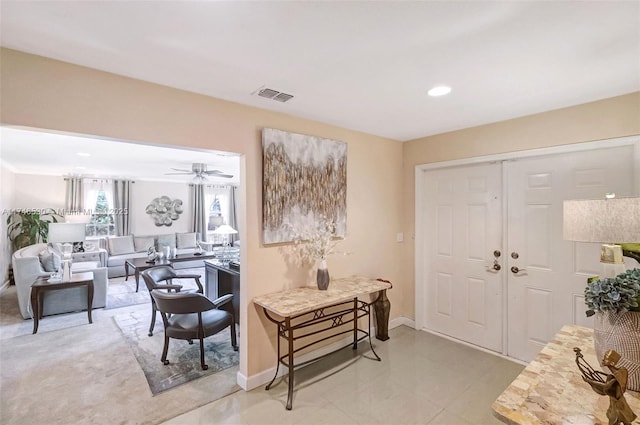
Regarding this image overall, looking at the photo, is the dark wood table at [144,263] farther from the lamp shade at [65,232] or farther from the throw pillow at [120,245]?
the lamp shade at [65,232]

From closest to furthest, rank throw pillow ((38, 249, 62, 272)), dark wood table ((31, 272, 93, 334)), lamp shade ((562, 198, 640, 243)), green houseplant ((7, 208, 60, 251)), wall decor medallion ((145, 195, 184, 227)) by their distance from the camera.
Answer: lamp shade ((562, 198, 640, 243)), dark wood table ((31, 272, 93, 334)), throw pillow ((38, 249, 62, 272)), green houseplant ((7, 208, 60, 251)), wall decor medallion ((145, 195, 184, 227))

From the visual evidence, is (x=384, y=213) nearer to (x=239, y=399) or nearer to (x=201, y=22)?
(x=239, y=399)

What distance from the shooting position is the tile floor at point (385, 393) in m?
2.17

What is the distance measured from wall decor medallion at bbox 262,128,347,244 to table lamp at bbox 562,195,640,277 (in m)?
1.98

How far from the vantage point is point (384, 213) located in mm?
3754

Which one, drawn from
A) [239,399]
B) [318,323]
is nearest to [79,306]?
[239,399]

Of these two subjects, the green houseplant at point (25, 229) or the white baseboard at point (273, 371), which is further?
the green houseplant at point (25, 229)

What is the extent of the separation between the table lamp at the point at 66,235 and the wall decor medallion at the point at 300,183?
10.5ft

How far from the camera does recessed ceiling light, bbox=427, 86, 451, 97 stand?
7.28ft

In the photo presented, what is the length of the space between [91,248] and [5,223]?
153 cm

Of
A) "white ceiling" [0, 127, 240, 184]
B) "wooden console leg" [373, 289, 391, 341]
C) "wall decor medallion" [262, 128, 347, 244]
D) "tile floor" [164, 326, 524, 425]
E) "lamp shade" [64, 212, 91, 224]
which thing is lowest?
"tile floor" [164, 326, 524, 425]

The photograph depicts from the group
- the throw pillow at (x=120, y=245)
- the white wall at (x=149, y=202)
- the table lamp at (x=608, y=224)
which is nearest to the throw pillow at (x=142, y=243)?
the throw pillow at (x=120, y=245)

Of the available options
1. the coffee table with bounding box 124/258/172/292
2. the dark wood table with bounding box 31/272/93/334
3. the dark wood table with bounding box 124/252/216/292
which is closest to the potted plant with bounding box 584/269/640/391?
the dark wood table with bounding box 31/272/93/334

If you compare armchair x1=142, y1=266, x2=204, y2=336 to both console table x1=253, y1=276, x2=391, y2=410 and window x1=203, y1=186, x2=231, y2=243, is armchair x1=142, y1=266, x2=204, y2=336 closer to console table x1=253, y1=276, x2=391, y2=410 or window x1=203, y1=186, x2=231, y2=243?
console table x1=253, y1=276, x2=391, y2=410
